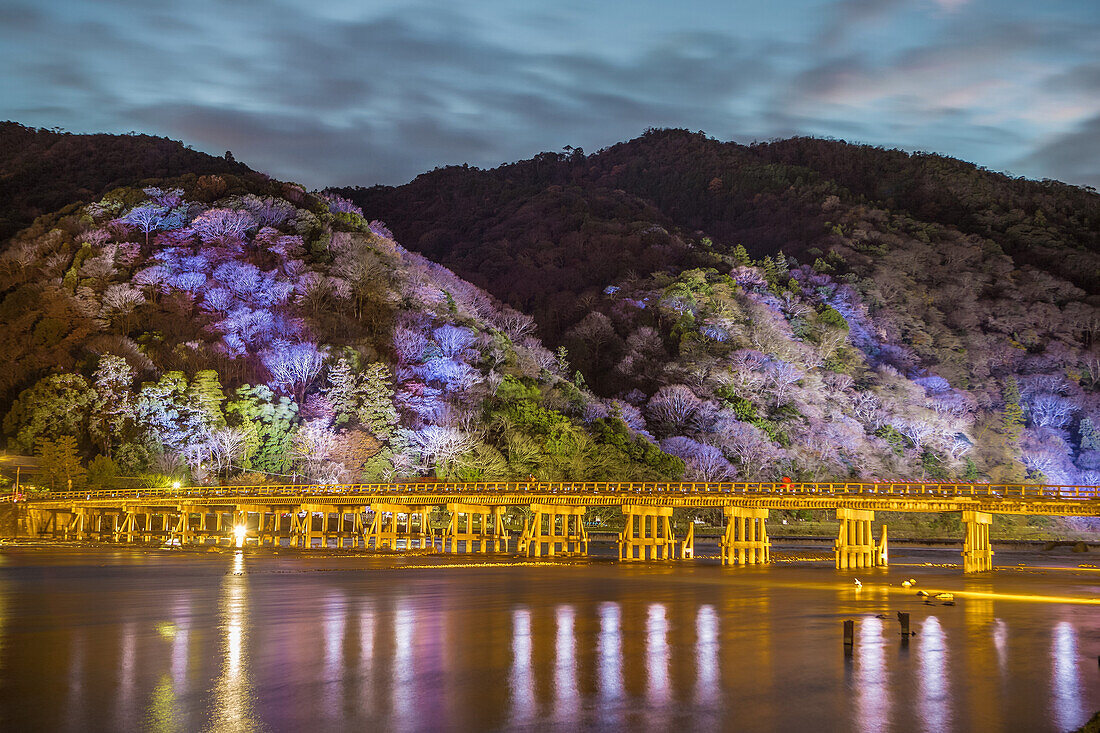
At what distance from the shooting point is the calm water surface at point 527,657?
42.2 feet

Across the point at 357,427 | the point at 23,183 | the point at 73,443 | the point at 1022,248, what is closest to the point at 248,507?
the point at 357,427

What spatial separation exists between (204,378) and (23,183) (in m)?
57.0

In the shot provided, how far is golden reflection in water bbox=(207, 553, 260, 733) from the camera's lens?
1213 centimetres

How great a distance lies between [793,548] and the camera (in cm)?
6238

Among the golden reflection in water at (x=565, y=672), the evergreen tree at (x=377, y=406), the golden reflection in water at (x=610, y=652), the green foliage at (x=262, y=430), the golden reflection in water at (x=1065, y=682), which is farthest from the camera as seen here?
the evergreen tree at (x=377, y=406)

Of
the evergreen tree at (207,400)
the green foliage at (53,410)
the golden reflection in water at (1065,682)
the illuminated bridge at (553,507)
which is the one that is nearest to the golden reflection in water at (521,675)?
the golden reflection in water at (1065,682)

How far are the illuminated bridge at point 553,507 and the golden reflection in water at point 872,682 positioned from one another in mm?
17563

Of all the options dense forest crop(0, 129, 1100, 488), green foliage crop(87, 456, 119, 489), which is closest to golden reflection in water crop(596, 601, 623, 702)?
dense forest crop(0, 129, 1100, 488)

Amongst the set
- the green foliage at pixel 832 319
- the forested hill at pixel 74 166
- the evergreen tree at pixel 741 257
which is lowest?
the green foliage at pixel 832 319

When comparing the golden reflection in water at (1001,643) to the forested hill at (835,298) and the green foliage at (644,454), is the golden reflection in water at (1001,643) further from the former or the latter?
the forested hill at (835,298)

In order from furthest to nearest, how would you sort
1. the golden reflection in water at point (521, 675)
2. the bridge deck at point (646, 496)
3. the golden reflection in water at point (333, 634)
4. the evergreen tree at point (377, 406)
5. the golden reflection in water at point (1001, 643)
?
the evergreen tree at point (377, 406) < the bridge deck at point (646, 496) < the golden reflection in water at point (1001, 643) < the golden reflection in water at point (333, 634) < the golden reflection in water at point (521, 675)

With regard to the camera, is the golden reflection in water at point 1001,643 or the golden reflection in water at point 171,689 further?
the golden reflection in water at point 1001,643

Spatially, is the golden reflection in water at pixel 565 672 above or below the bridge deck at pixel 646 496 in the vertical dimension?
below

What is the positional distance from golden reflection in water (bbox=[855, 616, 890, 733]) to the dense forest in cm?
3970
